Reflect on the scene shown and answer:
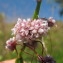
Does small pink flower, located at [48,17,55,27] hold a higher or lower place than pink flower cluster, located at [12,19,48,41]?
higher

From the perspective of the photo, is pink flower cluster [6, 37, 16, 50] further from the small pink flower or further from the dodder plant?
the small pink flower

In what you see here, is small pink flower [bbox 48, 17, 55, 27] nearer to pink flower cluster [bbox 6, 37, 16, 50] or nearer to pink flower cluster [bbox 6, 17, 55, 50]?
pink flower cluster [bbox 6, 17, 55, 50]

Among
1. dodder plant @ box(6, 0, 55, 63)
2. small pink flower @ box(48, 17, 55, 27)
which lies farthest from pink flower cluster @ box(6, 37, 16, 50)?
small pink flower @ box(48, 17, 55, 27)

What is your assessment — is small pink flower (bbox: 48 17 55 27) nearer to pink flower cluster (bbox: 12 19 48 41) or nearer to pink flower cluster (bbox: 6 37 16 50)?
pink flower cluster (bbox: 12 19 48 41)

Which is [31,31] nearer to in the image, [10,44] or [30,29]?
[30,29]

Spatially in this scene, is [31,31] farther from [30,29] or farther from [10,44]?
[10,44]

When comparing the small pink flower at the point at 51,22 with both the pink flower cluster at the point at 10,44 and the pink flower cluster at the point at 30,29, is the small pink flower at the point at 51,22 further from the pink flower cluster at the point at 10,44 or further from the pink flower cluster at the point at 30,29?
the pink flower cluster at the point at 10,44

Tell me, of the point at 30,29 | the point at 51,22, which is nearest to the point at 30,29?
the point at 30,29

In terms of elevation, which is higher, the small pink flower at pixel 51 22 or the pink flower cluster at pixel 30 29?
the small pink flower at pixel 51 22

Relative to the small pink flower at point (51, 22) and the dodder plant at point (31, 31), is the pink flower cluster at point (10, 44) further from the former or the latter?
the small pink flower at point (51, 22)

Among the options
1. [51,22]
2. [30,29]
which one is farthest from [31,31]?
[51,22]

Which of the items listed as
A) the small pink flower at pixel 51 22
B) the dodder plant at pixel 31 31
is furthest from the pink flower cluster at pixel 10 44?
the small pink flower at pixel 51 22

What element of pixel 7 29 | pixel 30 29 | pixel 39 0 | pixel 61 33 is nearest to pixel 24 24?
pixel 30 29
